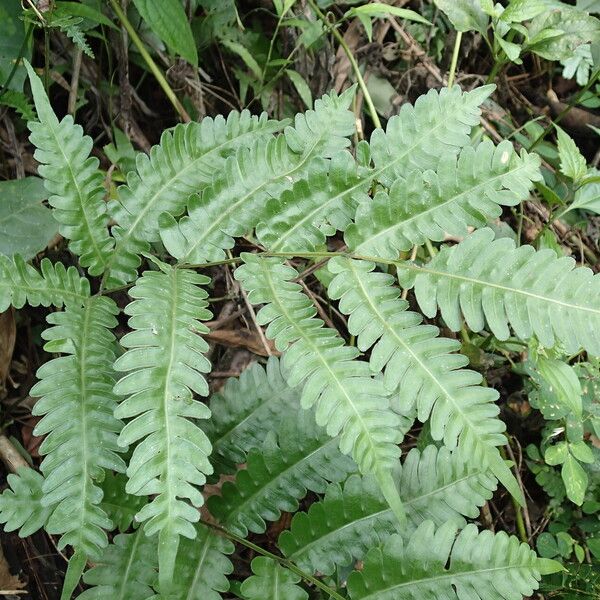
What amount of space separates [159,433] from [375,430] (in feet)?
1.22

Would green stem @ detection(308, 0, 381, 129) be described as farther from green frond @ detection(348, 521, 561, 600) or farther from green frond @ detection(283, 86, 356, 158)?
green frond @ detection(348, 521, 561, 600)

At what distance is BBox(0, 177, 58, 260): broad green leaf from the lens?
1690mm

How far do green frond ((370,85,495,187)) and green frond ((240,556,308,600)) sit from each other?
0.90 meters

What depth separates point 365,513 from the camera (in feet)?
5.08

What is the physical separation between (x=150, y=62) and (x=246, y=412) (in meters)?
1.12

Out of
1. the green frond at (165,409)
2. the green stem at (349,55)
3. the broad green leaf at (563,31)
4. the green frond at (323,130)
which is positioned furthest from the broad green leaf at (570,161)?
the green frond at (165,409)

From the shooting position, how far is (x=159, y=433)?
114 cm

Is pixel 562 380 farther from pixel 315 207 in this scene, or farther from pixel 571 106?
pixel 571 106

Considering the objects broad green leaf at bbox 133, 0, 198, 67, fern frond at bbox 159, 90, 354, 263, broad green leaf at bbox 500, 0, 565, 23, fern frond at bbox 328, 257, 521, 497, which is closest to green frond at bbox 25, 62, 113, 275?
fern frond at bbox 159, 90, 354, 263

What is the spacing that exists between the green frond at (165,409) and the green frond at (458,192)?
0.43m

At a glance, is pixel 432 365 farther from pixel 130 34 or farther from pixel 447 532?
pixel 130 34

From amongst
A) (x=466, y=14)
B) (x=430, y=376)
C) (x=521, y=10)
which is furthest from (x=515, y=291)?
(x=466, y=14)

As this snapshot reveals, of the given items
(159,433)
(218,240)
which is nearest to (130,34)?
(218,240)

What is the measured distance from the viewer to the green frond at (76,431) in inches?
47.7
